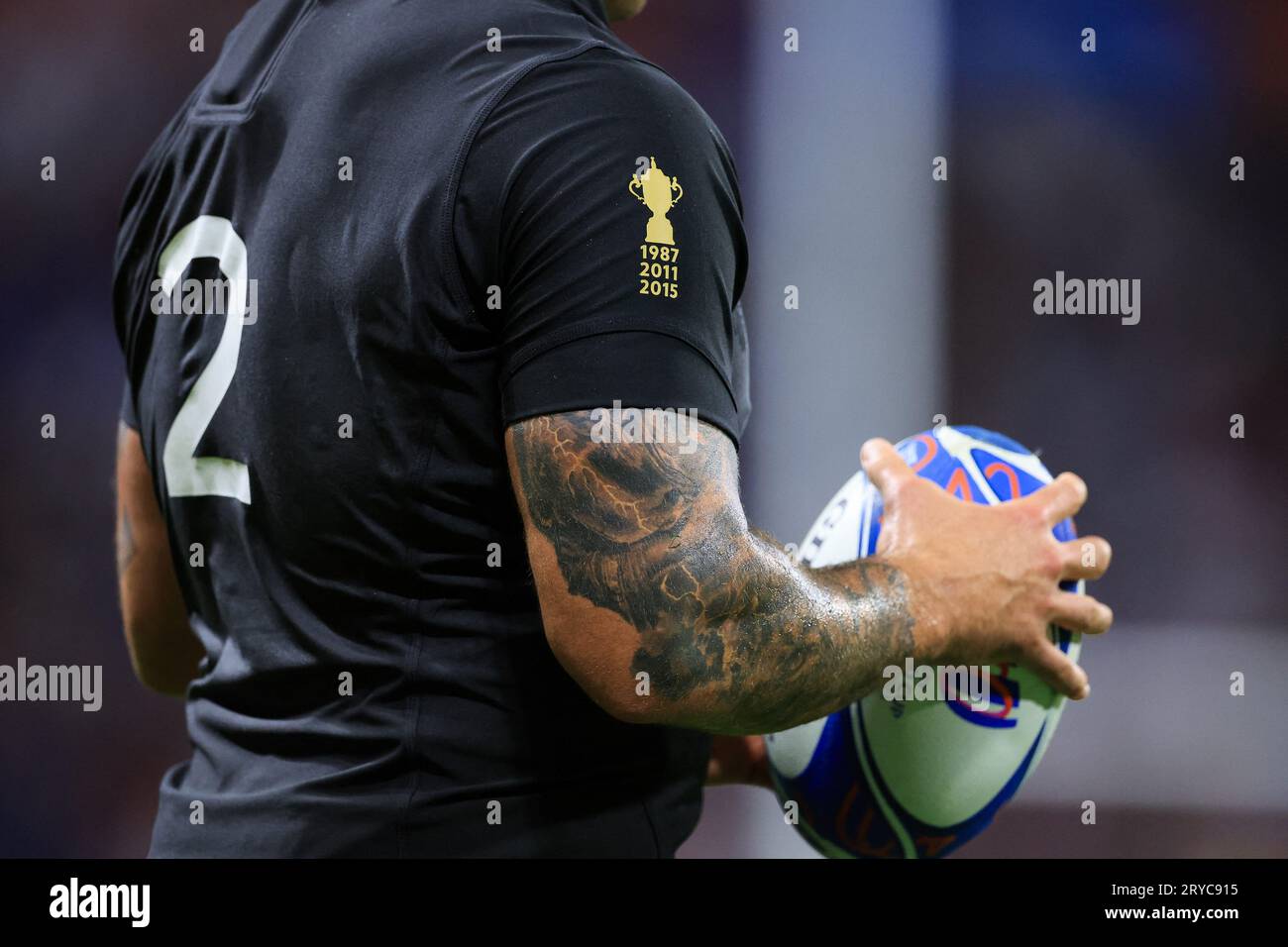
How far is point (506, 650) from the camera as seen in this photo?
132 cm

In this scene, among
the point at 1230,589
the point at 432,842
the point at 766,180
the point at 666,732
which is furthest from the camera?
the point at 1230,589

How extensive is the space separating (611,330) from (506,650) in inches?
13.7

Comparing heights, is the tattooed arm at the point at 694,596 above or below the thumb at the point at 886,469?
below

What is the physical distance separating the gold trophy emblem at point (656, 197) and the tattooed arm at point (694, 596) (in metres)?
0.17

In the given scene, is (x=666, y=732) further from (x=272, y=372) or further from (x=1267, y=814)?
(x=1267, y=814)

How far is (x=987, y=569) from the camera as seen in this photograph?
147 centimetres

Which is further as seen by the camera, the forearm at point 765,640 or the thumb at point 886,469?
the thumb at point 886,469

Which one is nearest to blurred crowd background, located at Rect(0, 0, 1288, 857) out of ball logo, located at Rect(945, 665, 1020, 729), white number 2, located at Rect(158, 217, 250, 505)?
ball logo, located at Rect(945, 665, 1020, 729)

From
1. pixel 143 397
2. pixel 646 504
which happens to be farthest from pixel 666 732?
pixel 143 397

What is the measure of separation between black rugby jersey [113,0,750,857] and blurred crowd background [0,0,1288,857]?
2.32 m

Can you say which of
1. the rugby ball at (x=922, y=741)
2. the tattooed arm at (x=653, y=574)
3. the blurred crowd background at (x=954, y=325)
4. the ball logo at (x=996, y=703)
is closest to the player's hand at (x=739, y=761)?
the rugby ball at (x=922, y=741)

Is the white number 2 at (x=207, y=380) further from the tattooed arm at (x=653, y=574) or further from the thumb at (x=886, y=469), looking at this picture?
the thumb at (x=886, y=469)

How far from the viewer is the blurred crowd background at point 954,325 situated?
3.83m

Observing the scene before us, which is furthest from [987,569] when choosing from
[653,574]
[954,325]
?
[954,325]
